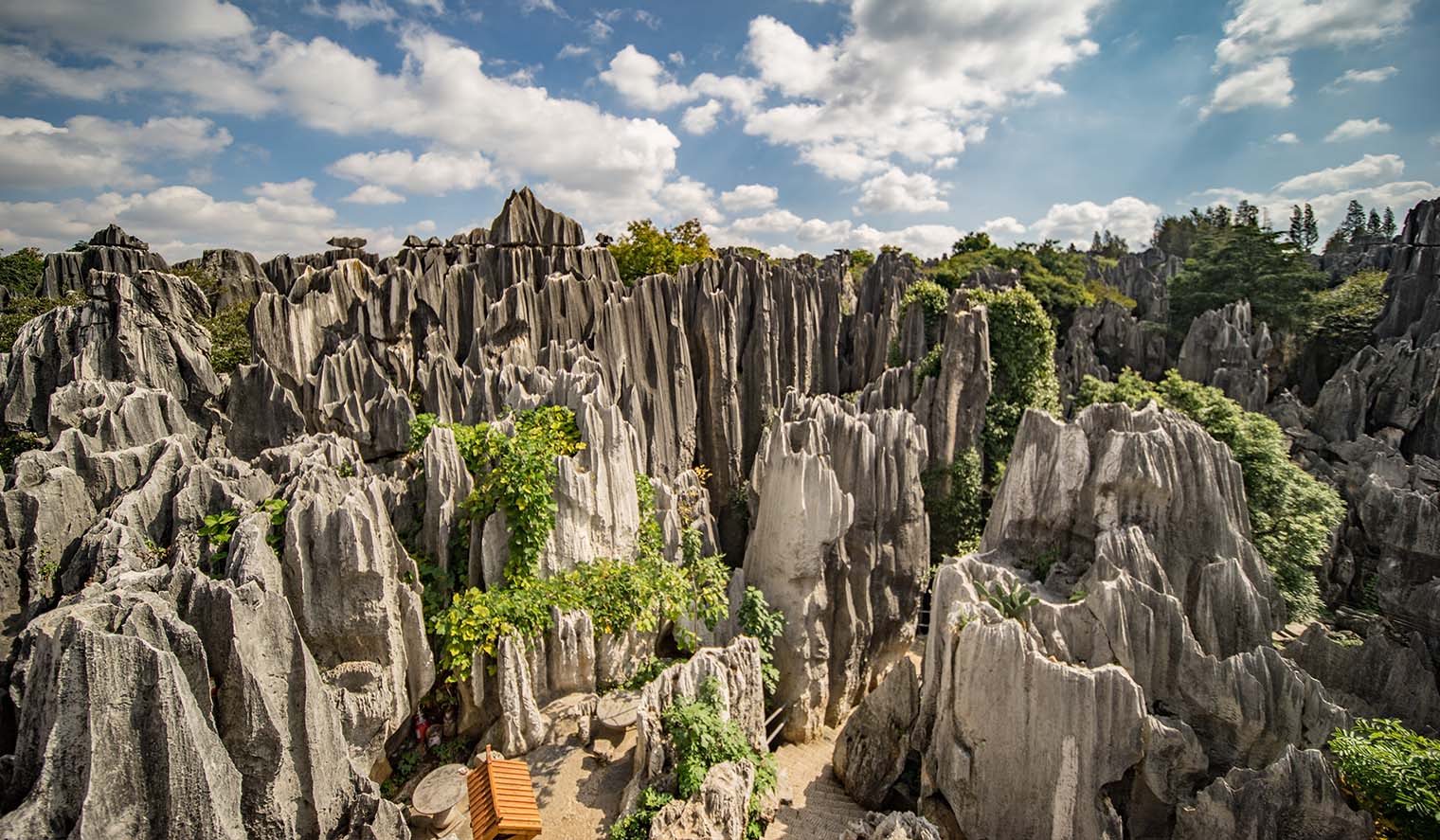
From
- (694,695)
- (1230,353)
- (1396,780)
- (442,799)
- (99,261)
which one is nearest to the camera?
(1396,780)

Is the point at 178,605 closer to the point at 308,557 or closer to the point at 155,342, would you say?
the point at 308,557

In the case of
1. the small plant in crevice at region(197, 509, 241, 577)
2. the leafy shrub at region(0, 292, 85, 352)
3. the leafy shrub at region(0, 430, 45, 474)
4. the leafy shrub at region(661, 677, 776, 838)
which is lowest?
the leafy shrub at region(661, 677, 776, 838)

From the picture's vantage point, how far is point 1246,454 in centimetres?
1614

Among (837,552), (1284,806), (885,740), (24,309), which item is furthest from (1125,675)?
(24,309)

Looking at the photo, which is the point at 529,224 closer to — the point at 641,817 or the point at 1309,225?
the point at 641,817

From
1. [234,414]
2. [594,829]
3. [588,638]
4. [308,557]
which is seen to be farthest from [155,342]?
[594,829]

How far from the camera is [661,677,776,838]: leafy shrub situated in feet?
29.6

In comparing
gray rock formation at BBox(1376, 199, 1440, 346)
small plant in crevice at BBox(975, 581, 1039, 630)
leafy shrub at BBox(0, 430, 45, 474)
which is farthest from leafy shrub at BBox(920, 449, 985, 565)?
gray rock formation at BBox(1376, 199, 1440, 346)

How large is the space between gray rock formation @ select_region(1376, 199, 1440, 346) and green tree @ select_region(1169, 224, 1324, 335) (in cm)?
329

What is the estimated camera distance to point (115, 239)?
2939 centimetres

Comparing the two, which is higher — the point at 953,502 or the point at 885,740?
the point at 953,502

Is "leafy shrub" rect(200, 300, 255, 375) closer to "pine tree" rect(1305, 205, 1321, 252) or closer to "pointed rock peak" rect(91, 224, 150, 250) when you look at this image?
"pointed rock peak" rect(91, 224, 150, 250)

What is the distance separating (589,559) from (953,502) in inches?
515

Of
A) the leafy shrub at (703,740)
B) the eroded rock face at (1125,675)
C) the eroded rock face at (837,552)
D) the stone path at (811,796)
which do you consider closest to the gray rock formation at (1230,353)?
the eroded rock face at (1125,675)
